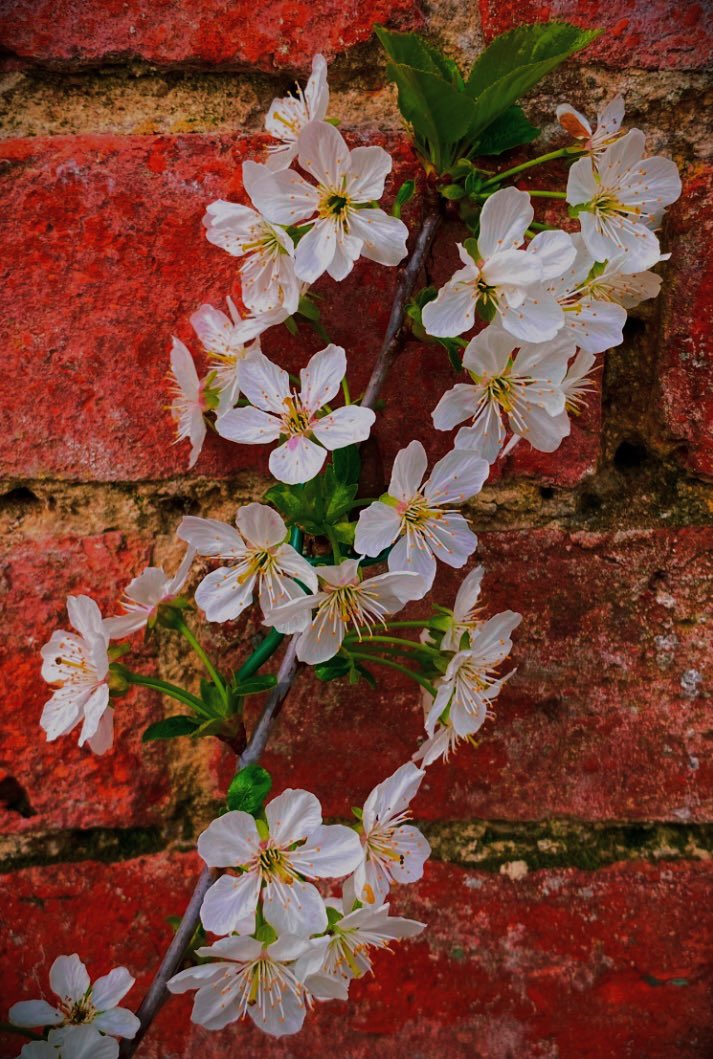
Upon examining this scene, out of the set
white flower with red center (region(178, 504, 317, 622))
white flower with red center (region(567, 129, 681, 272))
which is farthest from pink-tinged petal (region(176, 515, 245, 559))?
white flower with red center (region(567, 129, 681, 272))

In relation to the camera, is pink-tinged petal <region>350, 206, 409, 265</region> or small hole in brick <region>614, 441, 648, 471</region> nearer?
pink-tinged petal <region>350, 206, 409, 265</region>

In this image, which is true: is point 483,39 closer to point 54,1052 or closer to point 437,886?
point 437,886

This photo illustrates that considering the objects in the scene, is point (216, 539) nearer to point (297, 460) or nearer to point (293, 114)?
point (297, 460)

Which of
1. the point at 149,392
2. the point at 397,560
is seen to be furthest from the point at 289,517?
the point at 149,392

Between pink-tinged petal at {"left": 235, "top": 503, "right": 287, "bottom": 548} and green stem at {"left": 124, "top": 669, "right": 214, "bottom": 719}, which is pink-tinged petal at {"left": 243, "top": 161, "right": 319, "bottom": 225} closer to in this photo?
pink-tinged petal at {"left": 235, "top": 503, "right": 287, "bottom": 548}

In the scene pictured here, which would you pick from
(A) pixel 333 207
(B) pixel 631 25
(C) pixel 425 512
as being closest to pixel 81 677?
(C) pixel 425 512

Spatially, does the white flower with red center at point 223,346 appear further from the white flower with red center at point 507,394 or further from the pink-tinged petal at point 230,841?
the pink-tinged petal at point 230,841
